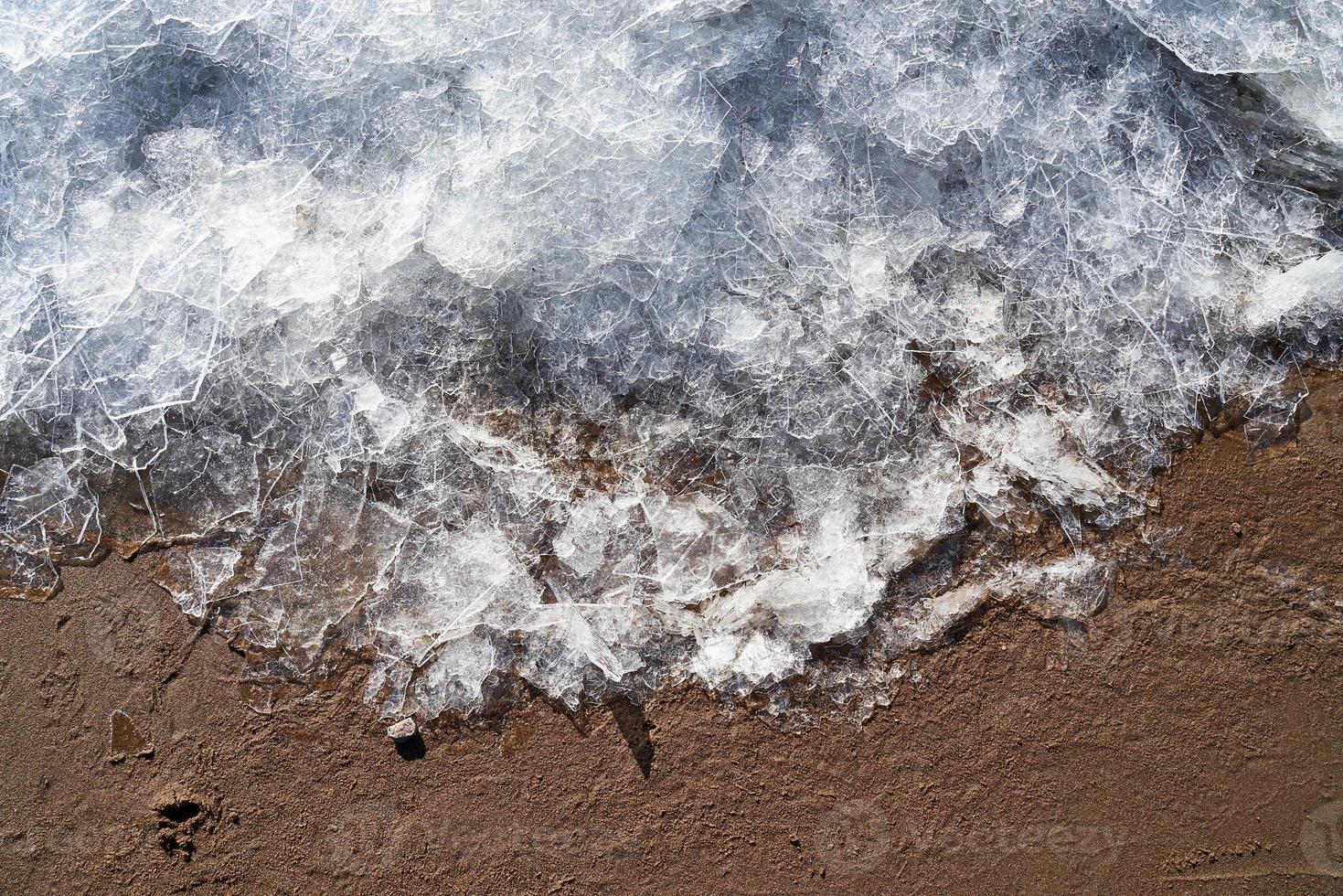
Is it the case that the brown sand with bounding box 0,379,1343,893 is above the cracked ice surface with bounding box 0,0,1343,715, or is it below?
below

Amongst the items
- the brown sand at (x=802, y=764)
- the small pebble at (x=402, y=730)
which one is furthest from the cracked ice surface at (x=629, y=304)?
the brown sand at (x=802, y=764)

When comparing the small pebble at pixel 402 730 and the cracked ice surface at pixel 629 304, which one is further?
the small pebble at pixel 402 730

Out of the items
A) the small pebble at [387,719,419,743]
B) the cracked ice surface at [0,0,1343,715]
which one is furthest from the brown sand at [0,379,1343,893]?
the cracked ice surface at [0,0,1343,715]

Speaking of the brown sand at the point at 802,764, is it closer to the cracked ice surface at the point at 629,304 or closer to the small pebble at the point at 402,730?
the small pebble at the point at 402,730

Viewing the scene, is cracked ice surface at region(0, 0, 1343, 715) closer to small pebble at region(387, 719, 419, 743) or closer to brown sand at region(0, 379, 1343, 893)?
small pebble at region(387, 719, 419, 743)

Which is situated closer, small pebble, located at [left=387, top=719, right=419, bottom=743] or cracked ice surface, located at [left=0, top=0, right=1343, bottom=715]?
cracked ice surface, located at [left=0, top=0, right=1343, bottom=715]

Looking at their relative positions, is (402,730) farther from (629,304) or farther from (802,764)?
(629,304)
